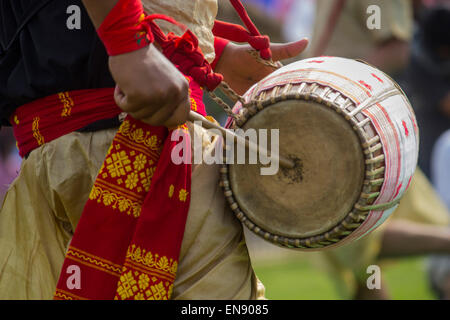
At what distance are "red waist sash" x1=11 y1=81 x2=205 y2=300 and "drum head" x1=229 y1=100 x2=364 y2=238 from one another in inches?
7.1

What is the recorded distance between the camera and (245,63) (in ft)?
7.23

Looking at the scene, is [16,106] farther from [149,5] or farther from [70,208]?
[149,5]

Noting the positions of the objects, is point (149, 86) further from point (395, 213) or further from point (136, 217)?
point (395, 213)

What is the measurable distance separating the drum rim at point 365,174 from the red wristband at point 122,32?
39cm

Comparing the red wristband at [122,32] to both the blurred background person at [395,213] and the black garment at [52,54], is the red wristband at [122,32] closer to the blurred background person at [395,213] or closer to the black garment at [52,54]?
the black garment at [52,54]

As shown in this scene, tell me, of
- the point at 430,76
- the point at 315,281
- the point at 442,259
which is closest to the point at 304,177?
the point at 442,259

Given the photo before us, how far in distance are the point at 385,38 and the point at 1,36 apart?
307cm

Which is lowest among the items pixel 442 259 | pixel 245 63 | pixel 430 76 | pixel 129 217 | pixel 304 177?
pixel 129 217

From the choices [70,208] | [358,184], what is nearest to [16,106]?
[70,208]

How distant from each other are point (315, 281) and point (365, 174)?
4.91m

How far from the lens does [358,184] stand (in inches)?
69.5

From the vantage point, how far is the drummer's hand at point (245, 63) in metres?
2.19

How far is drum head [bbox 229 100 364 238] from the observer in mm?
1771

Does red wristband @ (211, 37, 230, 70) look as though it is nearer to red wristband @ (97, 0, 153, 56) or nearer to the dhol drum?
the dhol drum
